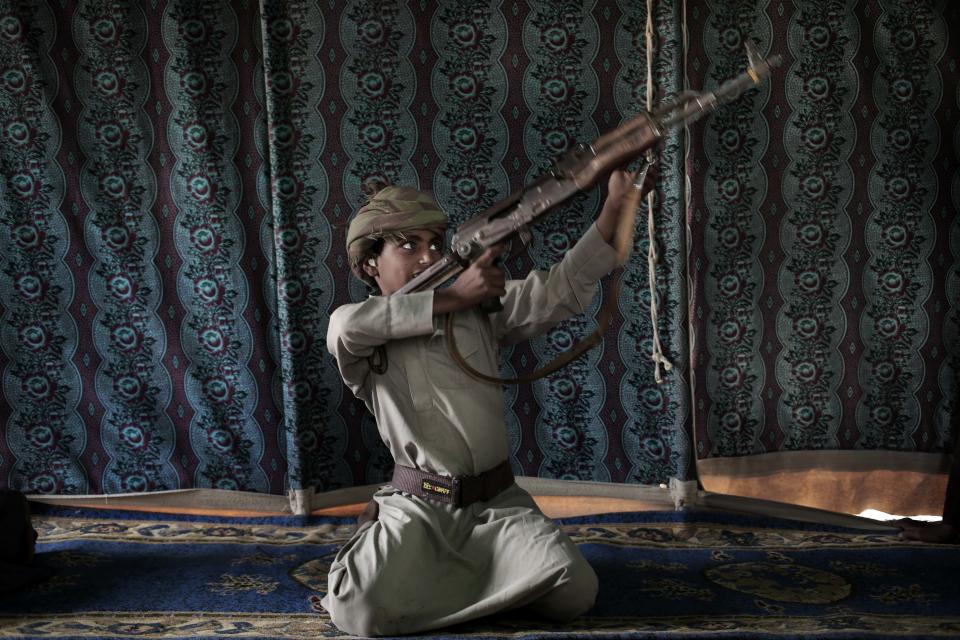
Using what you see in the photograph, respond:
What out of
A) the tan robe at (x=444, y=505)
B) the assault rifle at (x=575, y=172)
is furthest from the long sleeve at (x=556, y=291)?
the assault rifle at (x=575, y=172)

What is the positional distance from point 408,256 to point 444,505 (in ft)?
2.17

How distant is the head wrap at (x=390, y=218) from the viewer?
2449mm

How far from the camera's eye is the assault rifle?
2199 millimetres

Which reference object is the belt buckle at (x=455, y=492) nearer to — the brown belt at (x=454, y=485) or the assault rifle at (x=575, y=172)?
the brown belt at (x=454, y=485)

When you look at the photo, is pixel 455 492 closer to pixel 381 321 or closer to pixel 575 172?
pixel 381 321

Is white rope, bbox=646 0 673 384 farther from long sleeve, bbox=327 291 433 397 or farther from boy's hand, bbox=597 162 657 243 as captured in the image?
long sleeve, bbox=327 291 433 397

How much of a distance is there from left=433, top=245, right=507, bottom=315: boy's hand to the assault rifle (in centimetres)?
3

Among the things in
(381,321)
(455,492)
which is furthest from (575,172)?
(455,492)

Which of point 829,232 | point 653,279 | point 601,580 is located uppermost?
point 829,232

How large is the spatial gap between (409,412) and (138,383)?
4.63ft

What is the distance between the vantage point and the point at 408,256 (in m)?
2.47

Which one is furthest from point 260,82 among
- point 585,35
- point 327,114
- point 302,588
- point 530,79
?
point 302,588

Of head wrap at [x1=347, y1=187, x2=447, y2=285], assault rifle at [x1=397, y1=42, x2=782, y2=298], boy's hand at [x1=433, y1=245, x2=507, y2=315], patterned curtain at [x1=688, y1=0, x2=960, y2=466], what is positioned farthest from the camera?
patterned curtain at [x1=688, y1=0, x2=960, y2=466]

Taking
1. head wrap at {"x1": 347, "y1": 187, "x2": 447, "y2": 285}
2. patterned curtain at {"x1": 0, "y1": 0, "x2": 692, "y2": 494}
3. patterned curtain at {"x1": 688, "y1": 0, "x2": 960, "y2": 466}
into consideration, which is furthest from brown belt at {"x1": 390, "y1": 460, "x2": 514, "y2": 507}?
patterned curtain at {"x1": 688, "y1": 0, "x2": 960, "y2": 466}
